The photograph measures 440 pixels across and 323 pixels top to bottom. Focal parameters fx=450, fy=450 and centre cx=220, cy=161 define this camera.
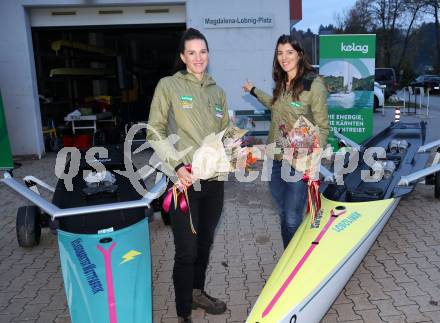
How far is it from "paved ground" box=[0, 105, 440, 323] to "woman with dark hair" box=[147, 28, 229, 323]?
71cm

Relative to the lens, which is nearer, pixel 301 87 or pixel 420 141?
pixel 301 87

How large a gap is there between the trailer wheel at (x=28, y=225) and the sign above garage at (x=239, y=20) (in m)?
5.71

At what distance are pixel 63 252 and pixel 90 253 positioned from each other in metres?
0.25

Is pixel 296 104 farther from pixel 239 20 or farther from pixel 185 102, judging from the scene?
pixel 239 20

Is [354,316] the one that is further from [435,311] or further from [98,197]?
[98,197]

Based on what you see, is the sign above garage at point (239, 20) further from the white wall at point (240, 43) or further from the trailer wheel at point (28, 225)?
the trailer wheel at point (28, 225)

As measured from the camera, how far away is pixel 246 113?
918 cm

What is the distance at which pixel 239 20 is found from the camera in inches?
353

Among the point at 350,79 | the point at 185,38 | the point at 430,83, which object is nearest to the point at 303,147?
the point at 185,38

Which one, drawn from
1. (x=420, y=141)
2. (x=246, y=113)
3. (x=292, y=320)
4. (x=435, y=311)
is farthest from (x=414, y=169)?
(x=246, y=113)

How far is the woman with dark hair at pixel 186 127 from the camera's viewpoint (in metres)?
2.70

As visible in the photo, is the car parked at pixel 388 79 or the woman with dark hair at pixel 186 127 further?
the car parked at pixel 388 79

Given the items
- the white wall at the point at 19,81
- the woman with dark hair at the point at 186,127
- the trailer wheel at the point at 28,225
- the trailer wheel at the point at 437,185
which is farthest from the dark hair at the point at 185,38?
the white wall at the point at 19,81

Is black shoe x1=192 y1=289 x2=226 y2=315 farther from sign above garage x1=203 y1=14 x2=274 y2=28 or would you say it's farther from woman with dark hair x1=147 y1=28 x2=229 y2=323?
sign above garage x1=203 y1=14 x2=274 y2=28
